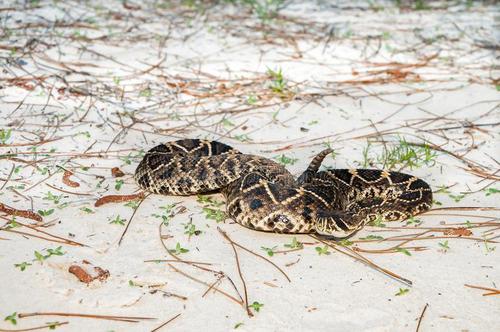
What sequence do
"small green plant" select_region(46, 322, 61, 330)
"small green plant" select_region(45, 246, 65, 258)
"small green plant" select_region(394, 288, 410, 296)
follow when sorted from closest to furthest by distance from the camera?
"small green plant" select_region(46, 322, 61, 330) → "small green plant" select_region(394, 288, 410, 296) → "small green plant" select_region(45, 246, 65, 258)

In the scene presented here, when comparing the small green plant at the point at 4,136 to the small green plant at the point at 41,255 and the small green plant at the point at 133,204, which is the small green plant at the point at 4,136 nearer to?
the small green plant at the point at 133,204

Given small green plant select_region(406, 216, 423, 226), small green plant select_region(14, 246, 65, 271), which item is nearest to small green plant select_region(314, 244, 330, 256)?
small green plant select_region(406, 216, 423, 226)

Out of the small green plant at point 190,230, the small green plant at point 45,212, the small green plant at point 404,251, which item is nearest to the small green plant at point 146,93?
the small green plant at point 45,212

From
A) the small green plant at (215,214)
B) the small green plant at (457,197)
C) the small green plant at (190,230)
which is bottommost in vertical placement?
the small green plant at (215,214)

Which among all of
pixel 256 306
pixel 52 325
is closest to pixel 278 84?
pixel 256 306

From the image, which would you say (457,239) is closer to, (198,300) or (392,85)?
(198,300)

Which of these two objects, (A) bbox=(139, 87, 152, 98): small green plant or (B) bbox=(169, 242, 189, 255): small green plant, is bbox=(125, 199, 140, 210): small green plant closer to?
(B) bbox=(169, 242, 189, 255): small green plant
